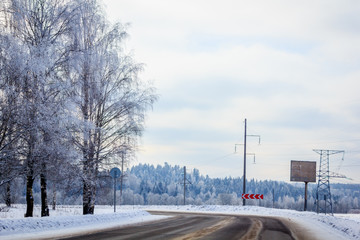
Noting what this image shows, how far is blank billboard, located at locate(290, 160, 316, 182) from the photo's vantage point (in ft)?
194

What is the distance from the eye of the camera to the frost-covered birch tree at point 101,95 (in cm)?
2391

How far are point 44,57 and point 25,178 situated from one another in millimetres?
6059

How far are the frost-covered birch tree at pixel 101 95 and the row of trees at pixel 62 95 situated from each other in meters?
0.06

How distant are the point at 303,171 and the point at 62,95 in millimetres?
45551

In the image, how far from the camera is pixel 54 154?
18.8 meters

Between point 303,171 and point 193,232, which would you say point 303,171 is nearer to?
point 303,171

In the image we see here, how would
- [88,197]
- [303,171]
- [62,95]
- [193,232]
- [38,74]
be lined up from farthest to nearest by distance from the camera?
1. [303,171]
2. [88,197]
3. [62,95]
4. [38,74]
5. [193,232]

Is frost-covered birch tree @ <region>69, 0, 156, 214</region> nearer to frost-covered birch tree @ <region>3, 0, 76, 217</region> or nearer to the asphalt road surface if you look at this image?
frost-covered birch tree @ <region>3, 0, 76, 217</region>

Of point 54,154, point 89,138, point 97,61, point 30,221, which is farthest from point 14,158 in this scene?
point 97,61

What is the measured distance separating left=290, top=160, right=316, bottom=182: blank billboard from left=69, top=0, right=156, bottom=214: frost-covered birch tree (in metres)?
37.3

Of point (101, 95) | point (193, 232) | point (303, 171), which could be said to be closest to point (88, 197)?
point (101, 95)

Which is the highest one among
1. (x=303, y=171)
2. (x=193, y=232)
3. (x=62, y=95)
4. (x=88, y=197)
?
(x=62, y=95)

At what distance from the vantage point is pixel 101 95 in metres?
25.7

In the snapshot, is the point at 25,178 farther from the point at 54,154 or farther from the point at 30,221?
the point at 30,221
